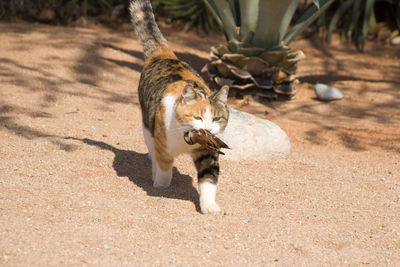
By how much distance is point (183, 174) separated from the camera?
4180 millimetres

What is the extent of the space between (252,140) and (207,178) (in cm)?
142

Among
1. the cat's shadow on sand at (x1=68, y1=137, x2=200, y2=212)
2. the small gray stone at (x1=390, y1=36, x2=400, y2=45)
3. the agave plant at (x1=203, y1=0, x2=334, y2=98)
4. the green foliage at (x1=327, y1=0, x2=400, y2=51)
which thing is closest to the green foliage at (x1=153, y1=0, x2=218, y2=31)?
the green foliage at (x1=327, y1=0, x2=400, y2=51)

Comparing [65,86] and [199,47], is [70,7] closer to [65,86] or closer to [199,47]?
[199,47]

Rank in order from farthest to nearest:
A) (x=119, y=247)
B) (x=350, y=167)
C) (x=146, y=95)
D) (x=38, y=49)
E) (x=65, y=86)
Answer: (x=38, y=49), (x=65, y=86), (x=350, y=167), (x=146, y=95), (x=119, y=247)

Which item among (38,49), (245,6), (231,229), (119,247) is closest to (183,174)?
(231,229)

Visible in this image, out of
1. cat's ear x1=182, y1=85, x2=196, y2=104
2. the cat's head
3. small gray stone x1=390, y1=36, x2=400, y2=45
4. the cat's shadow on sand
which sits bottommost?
the cat's shadow on sand

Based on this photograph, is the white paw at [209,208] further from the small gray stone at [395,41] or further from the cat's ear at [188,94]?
the small gray stone at [395,41]

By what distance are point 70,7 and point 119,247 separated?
25.9ft

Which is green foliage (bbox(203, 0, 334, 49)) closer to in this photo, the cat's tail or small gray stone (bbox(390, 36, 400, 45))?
the cat's tail

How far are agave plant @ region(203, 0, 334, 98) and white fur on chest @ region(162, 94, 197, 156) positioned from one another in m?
3.14

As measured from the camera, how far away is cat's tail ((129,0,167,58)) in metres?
4.50

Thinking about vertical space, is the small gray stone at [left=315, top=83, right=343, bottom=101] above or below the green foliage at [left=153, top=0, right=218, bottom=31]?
below

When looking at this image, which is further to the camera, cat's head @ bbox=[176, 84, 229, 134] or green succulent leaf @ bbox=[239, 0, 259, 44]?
green succulent leaf @ bbox=[239, 0, 259, 44]

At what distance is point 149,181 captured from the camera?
13.0 ft
